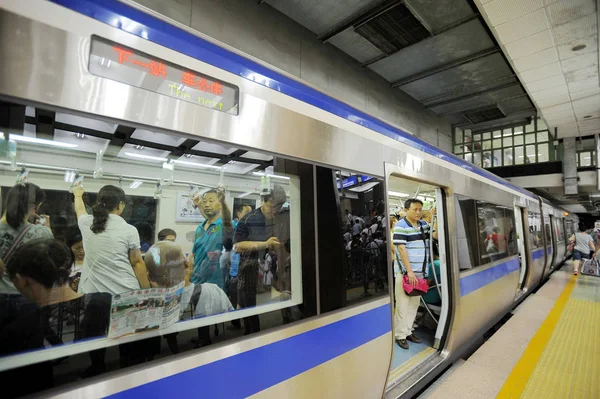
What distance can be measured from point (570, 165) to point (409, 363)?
14013 millimetres

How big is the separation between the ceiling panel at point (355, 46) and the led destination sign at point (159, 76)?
571 cm

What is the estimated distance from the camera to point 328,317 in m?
1.92

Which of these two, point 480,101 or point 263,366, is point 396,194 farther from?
point 480,101

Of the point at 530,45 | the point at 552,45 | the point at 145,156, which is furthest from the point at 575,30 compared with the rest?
the point at 145,156

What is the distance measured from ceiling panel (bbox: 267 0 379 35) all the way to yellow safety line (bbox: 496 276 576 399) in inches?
223

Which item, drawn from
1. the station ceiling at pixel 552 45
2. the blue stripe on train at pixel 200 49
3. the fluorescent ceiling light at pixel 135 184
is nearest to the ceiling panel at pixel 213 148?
the fluorescent ceiling light at pixel 135 184

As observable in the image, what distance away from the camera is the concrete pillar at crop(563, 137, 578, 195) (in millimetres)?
12180

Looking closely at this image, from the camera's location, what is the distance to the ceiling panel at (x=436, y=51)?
6.40 meters

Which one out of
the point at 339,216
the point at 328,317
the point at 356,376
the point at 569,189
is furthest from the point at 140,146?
the point at 569,189

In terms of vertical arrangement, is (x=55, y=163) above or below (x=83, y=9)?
below

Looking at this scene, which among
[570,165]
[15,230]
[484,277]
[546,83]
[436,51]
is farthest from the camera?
[570,165]

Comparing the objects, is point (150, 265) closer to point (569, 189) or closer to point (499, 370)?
point (499, 370)

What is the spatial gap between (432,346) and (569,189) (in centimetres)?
1372

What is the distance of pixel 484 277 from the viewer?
4309mm
